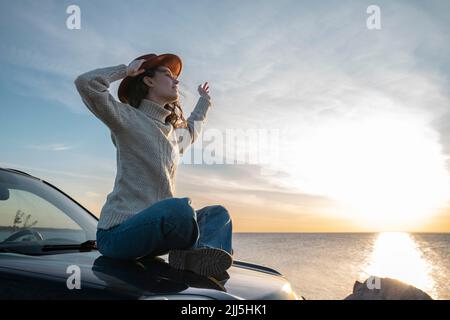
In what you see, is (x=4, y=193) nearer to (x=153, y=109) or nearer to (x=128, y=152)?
(x=128, y=152)

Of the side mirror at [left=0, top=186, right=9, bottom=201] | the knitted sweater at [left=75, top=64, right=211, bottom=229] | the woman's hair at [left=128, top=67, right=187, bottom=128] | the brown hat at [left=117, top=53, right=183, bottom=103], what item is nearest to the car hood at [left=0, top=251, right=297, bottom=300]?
the knitted sweater at [left=75, top=64, right=211, bottom=229]

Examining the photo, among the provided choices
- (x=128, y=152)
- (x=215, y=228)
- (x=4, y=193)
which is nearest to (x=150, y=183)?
(x=128, y=152)

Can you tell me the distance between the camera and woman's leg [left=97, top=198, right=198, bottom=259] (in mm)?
1925

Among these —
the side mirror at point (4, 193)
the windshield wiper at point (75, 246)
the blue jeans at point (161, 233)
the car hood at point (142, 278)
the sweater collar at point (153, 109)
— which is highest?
the sweater collar at point (153, 109)

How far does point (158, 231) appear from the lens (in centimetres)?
195

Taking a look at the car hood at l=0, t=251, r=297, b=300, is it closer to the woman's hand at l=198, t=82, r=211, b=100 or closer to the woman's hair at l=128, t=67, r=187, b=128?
the woman's hair at l=128, t=67, r=187, b=128

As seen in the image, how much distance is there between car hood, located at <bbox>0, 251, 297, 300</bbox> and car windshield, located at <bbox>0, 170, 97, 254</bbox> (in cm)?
36

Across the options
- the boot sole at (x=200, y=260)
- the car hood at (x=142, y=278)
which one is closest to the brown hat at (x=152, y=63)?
the car hood at (x=142, y=278)

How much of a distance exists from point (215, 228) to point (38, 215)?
125 cm

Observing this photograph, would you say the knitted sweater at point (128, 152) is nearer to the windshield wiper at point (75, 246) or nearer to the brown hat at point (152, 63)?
the windshield wiper at point (75, 246)

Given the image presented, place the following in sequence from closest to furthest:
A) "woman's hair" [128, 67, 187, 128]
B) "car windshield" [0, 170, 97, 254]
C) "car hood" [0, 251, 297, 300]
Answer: "car hood" [0, 251, 297, 300] < "car windshield" [0, 170, 97, 254] < "woman's hair" [128, 67, 187, 128]

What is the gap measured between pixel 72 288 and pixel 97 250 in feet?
3.03

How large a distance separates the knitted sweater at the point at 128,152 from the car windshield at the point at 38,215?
0.41m

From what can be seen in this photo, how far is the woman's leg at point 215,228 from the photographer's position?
7.39ft
